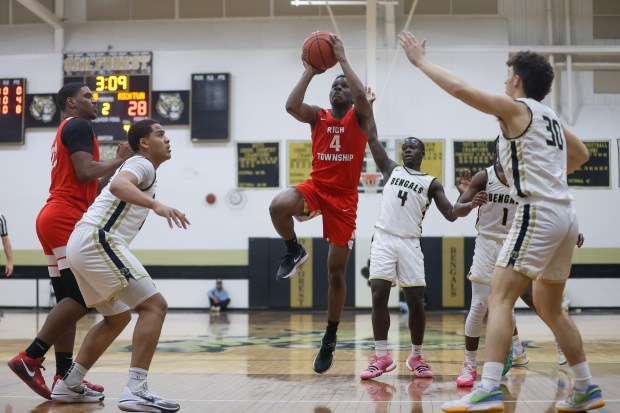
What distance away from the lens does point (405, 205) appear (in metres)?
6.98

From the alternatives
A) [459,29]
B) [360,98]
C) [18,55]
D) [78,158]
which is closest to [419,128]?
[459,29]

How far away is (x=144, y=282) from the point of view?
476cm

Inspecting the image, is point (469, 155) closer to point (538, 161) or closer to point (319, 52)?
point (319, 52)

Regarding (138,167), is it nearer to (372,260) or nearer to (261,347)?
(372,260)

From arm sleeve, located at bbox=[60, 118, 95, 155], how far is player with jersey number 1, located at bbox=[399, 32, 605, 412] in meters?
2.64

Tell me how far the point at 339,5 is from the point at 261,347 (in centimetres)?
1029

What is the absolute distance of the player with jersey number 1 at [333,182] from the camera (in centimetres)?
619

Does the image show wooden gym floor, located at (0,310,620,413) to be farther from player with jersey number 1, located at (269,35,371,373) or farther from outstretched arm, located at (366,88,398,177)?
outstretched arm, located at (366,88,398,177)

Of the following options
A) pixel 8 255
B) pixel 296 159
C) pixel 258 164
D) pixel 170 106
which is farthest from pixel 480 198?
pixel 170 106

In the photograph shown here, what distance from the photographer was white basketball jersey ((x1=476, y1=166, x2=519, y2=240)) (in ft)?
21.4

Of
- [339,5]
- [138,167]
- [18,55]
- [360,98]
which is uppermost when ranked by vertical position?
[339,5]

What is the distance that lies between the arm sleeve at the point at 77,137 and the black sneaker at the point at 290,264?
178 centimetres

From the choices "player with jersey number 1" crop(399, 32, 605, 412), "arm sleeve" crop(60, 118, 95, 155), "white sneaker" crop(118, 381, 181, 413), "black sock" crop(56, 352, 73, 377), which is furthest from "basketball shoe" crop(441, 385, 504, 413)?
"arm sleeve" crop(60, 118, 95, 155)

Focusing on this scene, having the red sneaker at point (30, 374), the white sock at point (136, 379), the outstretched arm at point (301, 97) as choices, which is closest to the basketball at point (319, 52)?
the outstretched arm at point (301, 97)
